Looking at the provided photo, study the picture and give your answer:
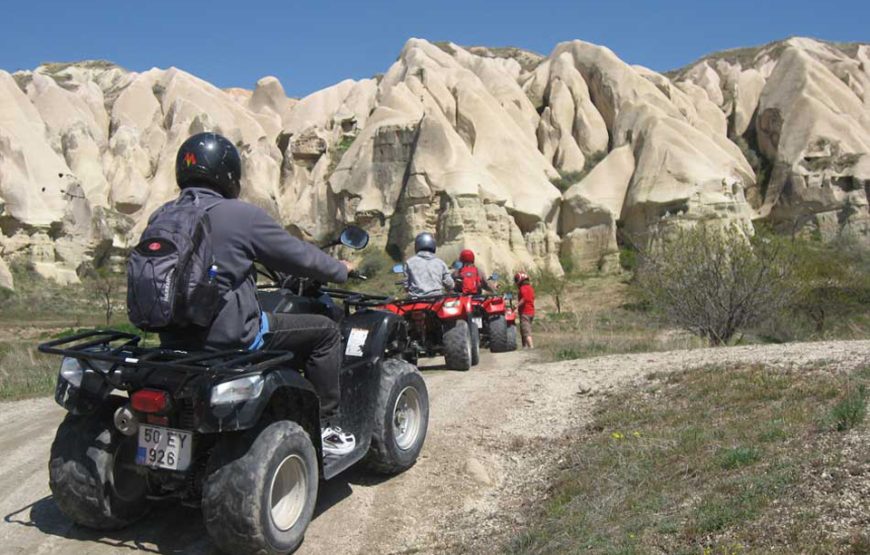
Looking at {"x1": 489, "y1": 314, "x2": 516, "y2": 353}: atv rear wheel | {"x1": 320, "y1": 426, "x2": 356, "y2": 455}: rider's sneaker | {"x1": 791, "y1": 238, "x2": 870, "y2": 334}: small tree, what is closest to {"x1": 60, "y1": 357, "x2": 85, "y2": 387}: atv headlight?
{"x1": 320, "y1": 426, "x2": 356, "y2": 455}: rider's sneaker

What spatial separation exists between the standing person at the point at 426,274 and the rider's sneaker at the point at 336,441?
5439 mm

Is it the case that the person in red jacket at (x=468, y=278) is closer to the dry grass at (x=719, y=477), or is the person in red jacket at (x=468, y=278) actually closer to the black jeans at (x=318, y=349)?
the dry grass at (x=719, y=477)

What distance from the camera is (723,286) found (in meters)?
13.8

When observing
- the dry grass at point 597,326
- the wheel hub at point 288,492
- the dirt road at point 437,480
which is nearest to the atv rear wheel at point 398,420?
the dirt road at point 437,480

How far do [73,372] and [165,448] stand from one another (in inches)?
28.9

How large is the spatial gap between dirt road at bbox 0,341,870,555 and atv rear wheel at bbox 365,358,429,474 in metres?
0.17

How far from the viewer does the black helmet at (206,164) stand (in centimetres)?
418

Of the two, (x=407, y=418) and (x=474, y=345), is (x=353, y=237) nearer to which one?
(x=407, y=418)

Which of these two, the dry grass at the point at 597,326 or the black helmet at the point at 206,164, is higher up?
the black helmet at the point at 206,164

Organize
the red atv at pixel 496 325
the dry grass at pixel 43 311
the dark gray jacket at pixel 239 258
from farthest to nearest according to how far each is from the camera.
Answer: the dry grass at pixel 43 311
the red atv at pixel 496 325
the dark gray jacket at pixel 239 258

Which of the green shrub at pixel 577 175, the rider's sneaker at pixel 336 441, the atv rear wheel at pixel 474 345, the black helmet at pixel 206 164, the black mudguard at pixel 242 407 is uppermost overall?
the green shrub at pixel 577 175

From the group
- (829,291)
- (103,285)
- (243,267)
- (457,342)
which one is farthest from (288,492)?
(103,285)

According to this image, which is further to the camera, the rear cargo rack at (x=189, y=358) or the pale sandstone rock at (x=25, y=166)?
the pale sandstone rock at (x=25, y=166)

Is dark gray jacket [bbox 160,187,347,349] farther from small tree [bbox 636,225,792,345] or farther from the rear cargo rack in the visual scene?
small tree [bbox 636,225,792,345]
